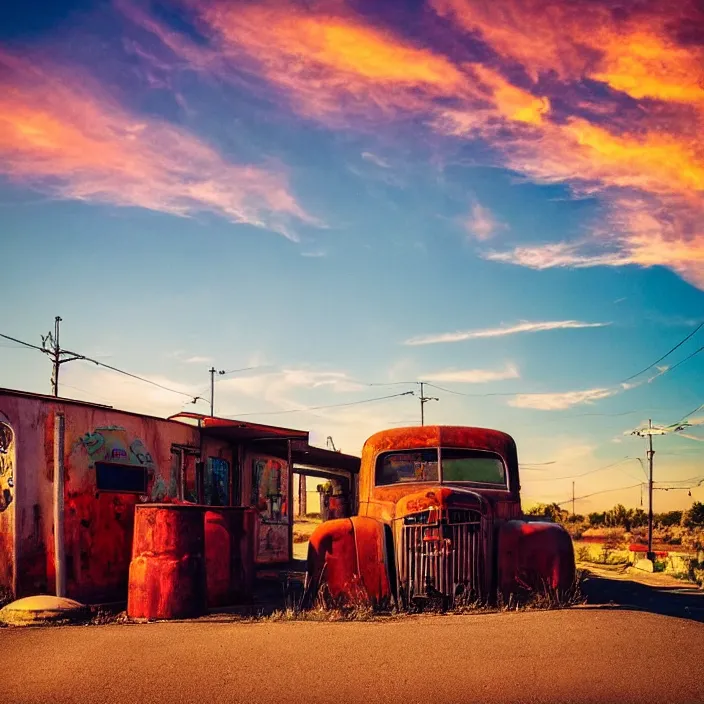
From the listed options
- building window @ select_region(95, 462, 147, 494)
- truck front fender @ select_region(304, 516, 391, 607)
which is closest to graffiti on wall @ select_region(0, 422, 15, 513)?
building window @ select_region(95, 462, 147, 494)

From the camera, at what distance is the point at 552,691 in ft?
18.7

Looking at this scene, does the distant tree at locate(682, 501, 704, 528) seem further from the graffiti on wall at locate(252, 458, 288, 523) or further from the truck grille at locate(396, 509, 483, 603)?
the truck grille at locate(396, 509, 483, 603)

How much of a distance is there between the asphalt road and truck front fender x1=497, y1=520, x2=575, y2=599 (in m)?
1.22

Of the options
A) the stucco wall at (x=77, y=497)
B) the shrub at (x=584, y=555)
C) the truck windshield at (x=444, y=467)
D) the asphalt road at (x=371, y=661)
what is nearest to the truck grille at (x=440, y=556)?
the asphalt road at (x=371, y=661)

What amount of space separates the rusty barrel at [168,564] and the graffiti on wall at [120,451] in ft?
6.44

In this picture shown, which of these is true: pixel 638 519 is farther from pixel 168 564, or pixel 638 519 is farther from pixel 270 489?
pixel 168 564

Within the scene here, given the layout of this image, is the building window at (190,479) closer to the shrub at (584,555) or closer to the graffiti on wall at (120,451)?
the graffiti on wall at (120,451)

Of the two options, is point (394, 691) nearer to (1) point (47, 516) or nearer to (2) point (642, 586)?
(1) point (47, 516)

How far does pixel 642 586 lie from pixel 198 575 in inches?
392

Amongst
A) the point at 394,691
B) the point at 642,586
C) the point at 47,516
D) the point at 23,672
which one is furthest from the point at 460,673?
the point at 642,586

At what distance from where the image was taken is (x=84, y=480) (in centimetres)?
1095

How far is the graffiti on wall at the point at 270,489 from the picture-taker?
1750 centimetres

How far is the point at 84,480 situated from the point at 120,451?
946mm

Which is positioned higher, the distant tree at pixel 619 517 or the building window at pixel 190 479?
the building window at pixel 190 479
